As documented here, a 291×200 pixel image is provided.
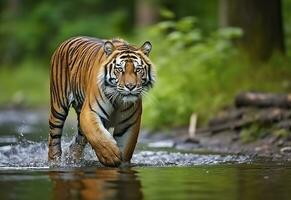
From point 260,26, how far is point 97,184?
938 centimetres

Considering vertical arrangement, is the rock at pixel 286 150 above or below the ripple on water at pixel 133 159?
below

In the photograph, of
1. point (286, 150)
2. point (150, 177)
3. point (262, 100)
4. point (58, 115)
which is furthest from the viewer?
point (262, 100)

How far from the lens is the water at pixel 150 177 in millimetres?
7500

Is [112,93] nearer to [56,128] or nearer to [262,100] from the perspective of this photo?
[56,128]

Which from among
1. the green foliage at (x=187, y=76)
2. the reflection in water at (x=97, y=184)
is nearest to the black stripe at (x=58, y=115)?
the reflection in water at (x=97, y=184)

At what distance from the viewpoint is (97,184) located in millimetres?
8133

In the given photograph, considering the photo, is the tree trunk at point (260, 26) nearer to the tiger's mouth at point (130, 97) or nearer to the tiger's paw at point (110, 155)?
the tiger's mouth at point (130, 97)

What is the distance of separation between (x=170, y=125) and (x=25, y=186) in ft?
31.0

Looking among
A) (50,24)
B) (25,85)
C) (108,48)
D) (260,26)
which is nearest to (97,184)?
(108,48)

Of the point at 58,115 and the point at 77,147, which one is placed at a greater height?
the point at 58,115

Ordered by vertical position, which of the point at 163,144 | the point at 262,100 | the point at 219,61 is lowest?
the point at 163,144

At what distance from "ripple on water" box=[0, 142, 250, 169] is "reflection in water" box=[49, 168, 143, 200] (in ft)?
3.30

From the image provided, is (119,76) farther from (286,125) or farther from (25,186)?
(286,125)

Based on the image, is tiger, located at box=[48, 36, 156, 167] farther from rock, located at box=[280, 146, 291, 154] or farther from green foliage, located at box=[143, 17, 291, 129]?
green foliage, located at box=[143, 17, 291, 129]
